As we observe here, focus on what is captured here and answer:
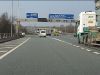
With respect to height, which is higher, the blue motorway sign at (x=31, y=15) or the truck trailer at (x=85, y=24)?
the blue motorway sign at (x=31, y=15)

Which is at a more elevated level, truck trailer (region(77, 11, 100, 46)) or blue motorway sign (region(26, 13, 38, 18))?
blue motorway sign (region(26, 13, 38, 18))

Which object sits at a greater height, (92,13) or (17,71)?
(92,13)

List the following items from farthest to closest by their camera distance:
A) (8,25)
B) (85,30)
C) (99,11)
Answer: (8,25) → (85,30) → (99,11)

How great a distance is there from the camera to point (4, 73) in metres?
13.3

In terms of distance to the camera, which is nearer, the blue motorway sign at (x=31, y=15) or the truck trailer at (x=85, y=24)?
the truck trailer at (x=85, y=24)

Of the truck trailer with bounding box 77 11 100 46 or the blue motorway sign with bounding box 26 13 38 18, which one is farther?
the blue motorway sign with bounding box 26 13 38 18

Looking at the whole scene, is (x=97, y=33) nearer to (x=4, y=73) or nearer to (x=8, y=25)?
(x=4, y=73)

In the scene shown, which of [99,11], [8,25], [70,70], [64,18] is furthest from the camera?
[8,25]

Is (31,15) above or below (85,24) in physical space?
above

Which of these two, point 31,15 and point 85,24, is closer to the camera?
point 85,24

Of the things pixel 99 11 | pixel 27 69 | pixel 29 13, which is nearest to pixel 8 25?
pixel 29 13

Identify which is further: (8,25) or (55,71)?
(8,25)

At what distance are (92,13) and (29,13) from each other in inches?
2929

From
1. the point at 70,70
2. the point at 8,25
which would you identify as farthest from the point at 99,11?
the point at 8,25
